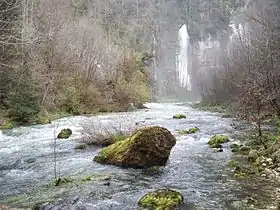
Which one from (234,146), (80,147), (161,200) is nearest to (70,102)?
(80,147)

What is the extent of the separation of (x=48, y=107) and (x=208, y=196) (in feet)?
66.9

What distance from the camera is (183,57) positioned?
291 feet

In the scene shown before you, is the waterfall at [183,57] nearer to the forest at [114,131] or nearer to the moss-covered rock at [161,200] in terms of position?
the forest at [114,131]

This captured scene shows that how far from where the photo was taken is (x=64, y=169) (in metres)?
11.4

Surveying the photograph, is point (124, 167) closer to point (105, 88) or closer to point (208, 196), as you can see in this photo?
point (208, 196)

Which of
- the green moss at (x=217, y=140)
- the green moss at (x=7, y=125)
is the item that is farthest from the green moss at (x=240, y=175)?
the green moss at (x=7, y=125)

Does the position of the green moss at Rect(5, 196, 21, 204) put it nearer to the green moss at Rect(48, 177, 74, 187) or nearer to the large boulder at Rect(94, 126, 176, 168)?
the green moss at Rect(48, 177, 74, 187)

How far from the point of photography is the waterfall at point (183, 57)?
284 feet

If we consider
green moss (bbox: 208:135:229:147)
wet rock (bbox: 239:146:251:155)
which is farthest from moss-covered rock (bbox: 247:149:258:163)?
green moss (bbox: 208:135:229:147)

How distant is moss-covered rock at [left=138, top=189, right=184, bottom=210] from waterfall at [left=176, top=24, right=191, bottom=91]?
78370mm

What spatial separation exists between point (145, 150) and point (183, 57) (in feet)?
259

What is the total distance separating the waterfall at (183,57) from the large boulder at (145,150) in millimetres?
74772

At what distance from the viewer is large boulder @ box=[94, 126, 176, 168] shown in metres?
11.2

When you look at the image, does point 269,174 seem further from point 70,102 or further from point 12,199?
point 70,102
